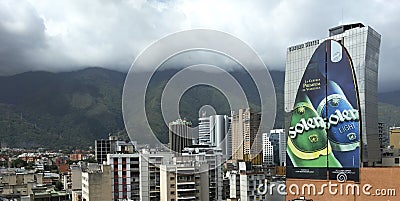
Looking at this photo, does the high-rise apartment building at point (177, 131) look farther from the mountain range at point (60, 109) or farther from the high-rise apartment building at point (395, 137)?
the high-rise apartment building at point (395, 137)

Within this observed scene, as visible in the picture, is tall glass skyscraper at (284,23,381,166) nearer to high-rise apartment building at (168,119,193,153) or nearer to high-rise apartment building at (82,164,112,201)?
high-rise apartment building at (168,119,193,153)

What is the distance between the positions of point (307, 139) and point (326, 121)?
577mm

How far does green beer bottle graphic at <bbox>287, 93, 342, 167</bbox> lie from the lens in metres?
7.05

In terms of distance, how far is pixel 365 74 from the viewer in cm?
671

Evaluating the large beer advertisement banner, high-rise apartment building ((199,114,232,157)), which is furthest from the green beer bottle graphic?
high-rise apartment building ((199,114,232,157))

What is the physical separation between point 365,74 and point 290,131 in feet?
5.98

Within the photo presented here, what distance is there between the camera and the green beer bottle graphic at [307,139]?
7051 millimetres

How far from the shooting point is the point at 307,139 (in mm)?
7402

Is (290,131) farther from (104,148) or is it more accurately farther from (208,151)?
(104,148)

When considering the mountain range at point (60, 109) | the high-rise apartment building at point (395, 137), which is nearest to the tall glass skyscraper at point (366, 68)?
the high-rise apartment building at point (395, 137)
